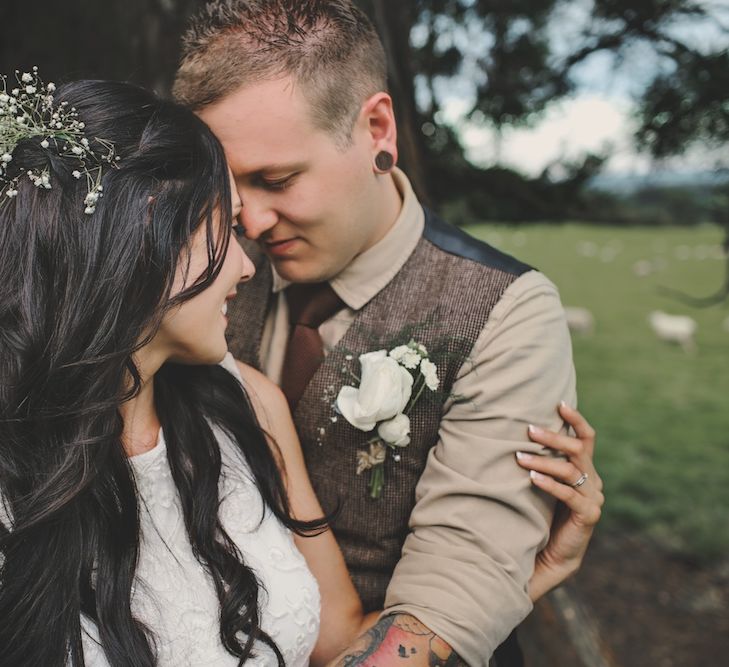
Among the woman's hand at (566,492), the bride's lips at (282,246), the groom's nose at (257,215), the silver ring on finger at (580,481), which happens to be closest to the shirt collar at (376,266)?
the bride's lips at (282,246)

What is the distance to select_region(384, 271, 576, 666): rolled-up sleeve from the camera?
5.86ft

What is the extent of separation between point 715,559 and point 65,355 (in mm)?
4828

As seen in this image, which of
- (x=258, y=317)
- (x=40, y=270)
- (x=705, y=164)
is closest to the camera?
(x=40, y=270)

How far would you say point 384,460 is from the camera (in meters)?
2.04

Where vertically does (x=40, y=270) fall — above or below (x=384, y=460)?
above

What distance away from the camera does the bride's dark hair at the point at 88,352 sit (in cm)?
150

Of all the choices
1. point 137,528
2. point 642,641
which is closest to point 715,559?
point 642,641

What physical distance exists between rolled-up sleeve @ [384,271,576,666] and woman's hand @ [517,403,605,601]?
0.13 feet

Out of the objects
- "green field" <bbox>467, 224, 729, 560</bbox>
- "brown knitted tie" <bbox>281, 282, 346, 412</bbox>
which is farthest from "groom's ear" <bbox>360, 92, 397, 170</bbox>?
"green field" <bbox>467, 224, 729, 560</bbox>

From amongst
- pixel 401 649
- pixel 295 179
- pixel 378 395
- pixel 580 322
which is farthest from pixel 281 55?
pixel 580 322

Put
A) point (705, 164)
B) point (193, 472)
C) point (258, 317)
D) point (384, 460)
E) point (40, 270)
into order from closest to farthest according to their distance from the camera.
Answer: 1. point (40, 270)
2. point (193, 472)
3. point (384, 460)
4. point (258, 317)
5. point (705, 164)

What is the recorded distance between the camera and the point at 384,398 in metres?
1.86

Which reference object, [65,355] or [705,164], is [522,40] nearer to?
[705,164]

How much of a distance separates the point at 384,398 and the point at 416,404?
18cm
